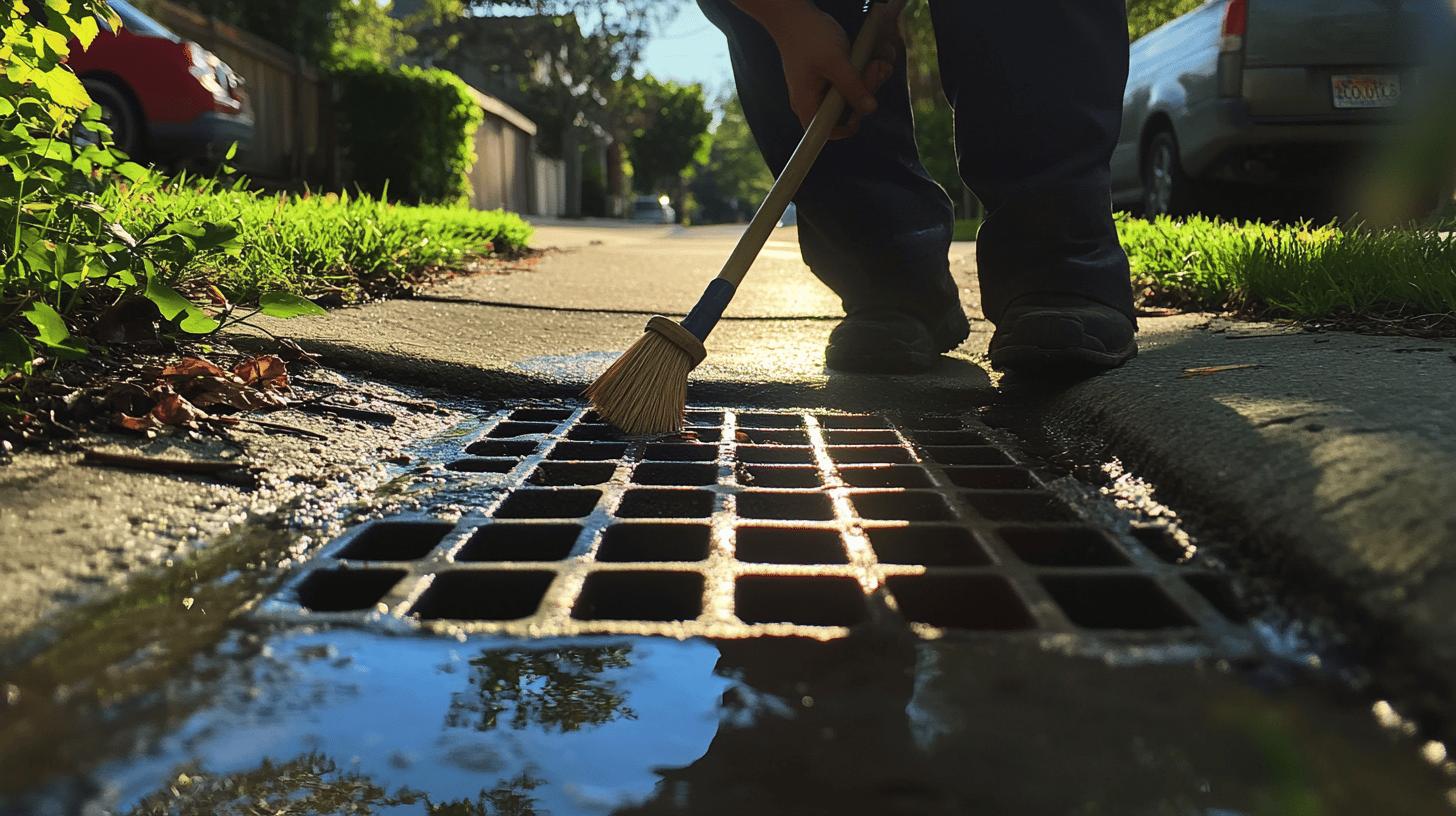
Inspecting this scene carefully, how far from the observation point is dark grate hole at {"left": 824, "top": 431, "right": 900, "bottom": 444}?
2.01m

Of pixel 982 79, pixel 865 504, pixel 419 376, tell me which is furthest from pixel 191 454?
pixel 982 79

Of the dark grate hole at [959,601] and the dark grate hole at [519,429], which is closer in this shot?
the dark grate hole at [959,601]

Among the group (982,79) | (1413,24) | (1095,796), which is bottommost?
(1095,796)

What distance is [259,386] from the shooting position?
202 centimetres

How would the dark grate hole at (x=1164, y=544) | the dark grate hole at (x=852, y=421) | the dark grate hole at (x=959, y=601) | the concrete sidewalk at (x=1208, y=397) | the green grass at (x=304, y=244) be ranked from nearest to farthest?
1. the concrete sidewalk at (x=1208, y=397)
2. the dark grate hole at (x=959, y=601)
3. the dark grate hole at (x=1164, y=544)
4. the dark grate hole at (x=852, y=421)
5. the green grass at (x=304, y=244)

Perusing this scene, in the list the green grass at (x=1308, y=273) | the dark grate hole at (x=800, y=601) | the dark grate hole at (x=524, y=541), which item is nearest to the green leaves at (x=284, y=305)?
the dark grate hole at (x=524, y=541)

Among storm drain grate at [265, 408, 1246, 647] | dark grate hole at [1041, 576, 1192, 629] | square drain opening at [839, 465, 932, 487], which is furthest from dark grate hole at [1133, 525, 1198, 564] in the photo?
square drain opening at [839, 465, 932, 487]

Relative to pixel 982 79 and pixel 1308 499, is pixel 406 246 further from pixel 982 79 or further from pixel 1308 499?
pixel 1308 499

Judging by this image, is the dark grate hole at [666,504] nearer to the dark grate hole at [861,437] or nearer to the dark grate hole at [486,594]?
the dark grate hole at [486,594]

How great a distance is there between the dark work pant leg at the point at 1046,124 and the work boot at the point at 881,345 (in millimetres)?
254

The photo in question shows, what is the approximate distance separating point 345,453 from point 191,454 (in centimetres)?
25

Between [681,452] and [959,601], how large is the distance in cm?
80

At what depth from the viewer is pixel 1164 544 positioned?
1.37 m

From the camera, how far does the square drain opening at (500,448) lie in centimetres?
191
